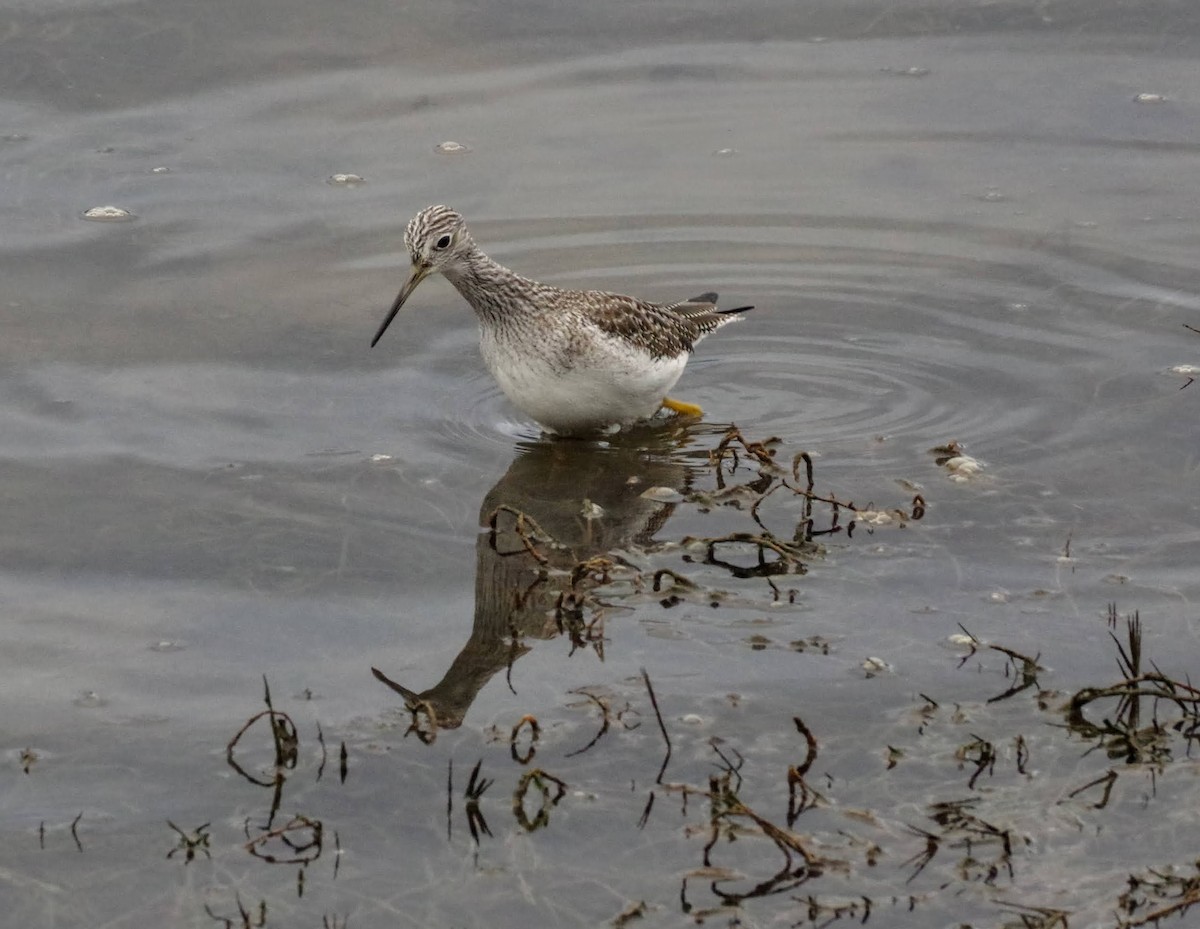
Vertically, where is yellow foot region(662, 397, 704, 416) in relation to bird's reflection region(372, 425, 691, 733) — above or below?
above

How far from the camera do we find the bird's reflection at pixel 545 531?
6695 millimetres

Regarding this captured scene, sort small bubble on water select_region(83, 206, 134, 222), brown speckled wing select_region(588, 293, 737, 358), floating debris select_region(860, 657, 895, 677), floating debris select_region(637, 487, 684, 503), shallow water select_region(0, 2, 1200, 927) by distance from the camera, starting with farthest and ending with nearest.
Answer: small bubble on water select_region(83, 206, 134, 222), brown speckled wing select_region(588, 293, 737, 358), floating debris select_region(637, 487, 684, 503), floating debris select_region(860, 657, 895, 677), shallow water select_region(0, 2, 1200, 927)

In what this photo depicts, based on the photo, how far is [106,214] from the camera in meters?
11.3

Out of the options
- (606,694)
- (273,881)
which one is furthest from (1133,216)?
(273,881)

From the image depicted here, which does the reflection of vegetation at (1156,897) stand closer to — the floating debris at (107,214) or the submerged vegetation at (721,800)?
the submerged vegetation at (721,800)

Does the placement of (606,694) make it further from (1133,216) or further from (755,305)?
(1133,216)

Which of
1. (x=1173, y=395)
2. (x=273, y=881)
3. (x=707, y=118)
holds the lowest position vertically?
(x=273, y=881)

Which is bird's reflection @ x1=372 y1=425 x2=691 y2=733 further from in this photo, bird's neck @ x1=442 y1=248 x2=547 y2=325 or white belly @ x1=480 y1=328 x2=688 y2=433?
bird's neck @ x1=442 y1=248 x2=547 y2=325

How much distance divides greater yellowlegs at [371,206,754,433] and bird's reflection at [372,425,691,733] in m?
0.23

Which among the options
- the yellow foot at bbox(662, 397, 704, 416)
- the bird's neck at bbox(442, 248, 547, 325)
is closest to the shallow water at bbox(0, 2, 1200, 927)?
the yellow foot at bbox(662, 397, 704, 416)

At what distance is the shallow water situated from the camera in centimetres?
570

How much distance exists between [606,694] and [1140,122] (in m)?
7.86

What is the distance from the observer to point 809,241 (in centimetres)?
1133

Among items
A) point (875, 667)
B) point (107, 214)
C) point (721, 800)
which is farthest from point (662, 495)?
point (107, 214)
